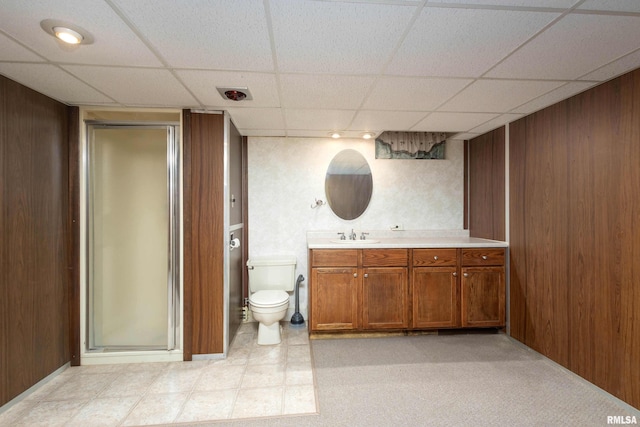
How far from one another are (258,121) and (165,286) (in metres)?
1.67

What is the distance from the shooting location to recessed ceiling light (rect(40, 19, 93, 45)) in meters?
1.23

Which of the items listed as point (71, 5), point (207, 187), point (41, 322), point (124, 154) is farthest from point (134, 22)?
point (41, 322)

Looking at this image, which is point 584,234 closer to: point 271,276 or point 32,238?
point 271,276

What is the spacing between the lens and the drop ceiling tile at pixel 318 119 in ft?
7.75

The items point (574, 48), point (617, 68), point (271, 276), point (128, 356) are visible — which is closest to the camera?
point (574, 48)

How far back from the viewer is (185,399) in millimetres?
1831

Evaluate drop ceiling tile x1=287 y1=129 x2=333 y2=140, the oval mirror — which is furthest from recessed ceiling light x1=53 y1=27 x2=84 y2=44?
the oval mirror

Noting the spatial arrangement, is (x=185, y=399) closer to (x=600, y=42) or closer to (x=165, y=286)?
(x=165, y=286)

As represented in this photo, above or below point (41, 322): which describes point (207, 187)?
above

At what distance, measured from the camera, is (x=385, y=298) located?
8.82 ft

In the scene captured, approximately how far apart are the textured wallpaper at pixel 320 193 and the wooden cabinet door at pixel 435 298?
2.44 ft

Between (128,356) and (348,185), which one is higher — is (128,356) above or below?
below

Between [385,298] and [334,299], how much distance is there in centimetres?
49

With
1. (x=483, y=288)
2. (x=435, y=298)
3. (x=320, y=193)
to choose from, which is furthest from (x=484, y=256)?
(x=320, y=193)
